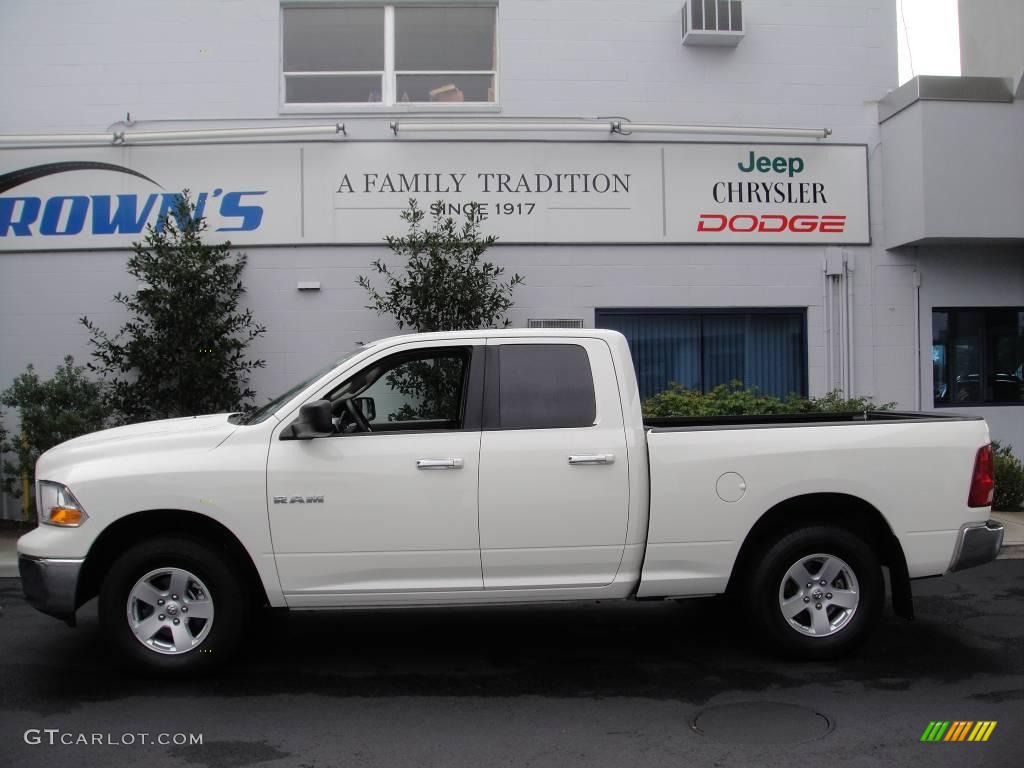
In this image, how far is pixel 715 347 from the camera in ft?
38.5

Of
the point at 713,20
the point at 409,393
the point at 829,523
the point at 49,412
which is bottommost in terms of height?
the point at 829,523

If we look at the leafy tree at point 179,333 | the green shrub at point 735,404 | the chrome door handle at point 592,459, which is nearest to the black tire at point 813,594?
the chrome door handle at point 592,459

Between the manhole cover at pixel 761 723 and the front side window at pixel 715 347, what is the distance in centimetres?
689

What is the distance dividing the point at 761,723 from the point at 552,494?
5.16 ft

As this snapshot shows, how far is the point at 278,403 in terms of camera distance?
558 cm

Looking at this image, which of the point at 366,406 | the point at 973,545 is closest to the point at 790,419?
the point at 973,545

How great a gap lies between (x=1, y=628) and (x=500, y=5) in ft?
28.4

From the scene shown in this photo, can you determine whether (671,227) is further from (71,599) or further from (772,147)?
(71,599)

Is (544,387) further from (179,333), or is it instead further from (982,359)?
(982,359)

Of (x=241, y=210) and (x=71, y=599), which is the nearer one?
(x=71, y=599)

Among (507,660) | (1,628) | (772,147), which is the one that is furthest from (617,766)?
(772,147)

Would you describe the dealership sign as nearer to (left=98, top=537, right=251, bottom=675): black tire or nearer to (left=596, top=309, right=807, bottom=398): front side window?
(left=596, top=309, right=807, bottom=398): front side window
